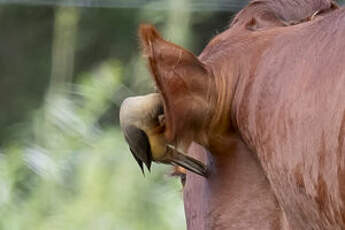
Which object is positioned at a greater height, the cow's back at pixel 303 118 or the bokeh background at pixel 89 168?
the cow's back at pixel 303 118

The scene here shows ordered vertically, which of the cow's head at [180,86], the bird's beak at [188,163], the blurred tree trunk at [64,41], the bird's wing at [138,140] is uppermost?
the cow's head at [180,86]

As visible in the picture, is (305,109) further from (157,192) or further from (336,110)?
(157,192)

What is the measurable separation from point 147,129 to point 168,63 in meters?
0.10

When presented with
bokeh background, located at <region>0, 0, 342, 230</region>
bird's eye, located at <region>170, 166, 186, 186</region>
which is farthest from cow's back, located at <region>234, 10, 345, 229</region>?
bokeh background, located at <region>0, 0, 342, 230</region>

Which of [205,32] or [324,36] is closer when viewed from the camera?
[324,36]

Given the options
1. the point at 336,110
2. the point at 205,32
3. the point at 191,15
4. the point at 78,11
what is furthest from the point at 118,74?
the point at 336,110

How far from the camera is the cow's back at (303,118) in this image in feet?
3.99

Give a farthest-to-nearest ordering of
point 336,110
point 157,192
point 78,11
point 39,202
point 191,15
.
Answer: point 78,11, point 191,15, point 39,202, point 157,192, point 336,110

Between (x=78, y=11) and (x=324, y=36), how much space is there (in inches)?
212

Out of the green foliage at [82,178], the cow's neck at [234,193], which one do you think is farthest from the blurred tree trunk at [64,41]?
the cow's neck at [234,193]

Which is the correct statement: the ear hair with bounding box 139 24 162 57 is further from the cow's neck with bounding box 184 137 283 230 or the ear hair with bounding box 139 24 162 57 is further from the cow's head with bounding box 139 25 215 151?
the cow's neck with bounding box 184 137 283 230

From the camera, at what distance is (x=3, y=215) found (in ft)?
13.4

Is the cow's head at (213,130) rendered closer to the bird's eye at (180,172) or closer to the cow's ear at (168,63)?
the cow's ear at (168,63)

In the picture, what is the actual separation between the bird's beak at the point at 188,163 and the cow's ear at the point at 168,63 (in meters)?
0.09
